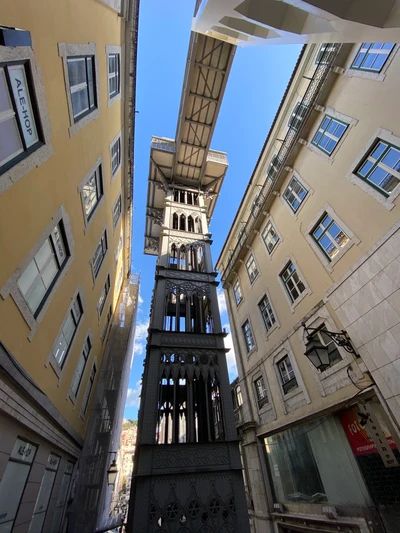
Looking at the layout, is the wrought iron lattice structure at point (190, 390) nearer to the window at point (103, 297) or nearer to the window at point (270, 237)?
the window at point (103, 297)

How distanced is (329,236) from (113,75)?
12.5 metres

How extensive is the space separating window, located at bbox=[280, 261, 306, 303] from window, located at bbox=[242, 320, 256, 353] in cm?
470

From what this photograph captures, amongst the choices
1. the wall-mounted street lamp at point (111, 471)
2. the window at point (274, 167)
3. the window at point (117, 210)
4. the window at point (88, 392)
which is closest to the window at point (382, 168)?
the window at point (274, 167)

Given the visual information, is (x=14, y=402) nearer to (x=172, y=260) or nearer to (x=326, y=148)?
(x=172, y=260)

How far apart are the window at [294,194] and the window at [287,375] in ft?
27.3

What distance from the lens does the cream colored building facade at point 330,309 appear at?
25.8 ft

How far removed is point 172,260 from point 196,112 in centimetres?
1176

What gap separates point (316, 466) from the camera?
9.92 m

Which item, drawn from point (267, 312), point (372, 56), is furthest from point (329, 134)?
point (267, 312)

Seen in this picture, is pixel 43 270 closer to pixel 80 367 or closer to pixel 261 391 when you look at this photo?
pixel 80 367

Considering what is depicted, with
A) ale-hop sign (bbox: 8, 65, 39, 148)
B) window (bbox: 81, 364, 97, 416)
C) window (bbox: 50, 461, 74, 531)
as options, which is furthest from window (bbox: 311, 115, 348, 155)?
window (bbox: 50, 461, 74, 531)

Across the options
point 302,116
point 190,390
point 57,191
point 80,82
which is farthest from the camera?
point 302,116

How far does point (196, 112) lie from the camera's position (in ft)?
61.5

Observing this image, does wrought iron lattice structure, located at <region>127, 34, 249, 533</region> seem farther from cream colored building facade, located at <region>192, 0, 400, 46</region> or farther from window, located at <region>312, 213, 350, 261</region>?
cream colored building facade, located at <region>192, 0, 400, 46</region>
